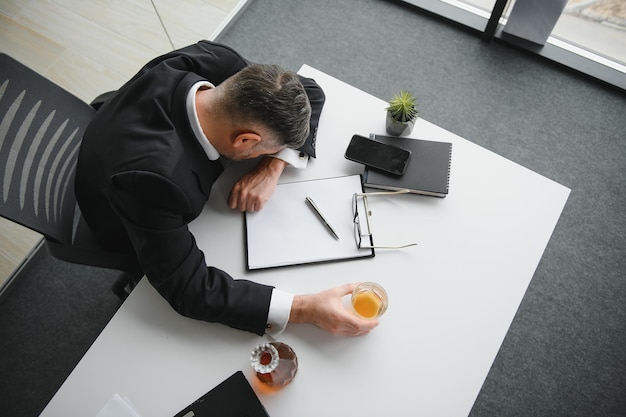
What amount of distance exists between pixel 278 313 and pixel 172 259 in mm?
270

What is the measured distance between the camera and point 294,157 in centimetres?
125

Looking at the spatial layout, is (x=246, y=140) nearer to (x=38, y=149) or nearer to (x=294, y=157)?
(x=294, y=157)

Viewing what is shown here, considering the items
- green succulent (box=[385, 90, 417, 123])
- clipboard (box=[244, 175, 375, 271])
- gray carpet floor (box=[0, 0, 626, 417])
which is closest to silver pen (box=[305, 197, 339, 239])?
clipboard (box=[244, 175, 375, 271])

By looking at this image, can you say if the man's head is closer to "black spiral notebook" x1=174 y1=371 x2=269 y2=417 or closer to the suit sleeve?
the suit sleeve

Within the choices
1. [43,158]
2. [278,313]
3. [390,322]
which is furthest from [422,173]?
[43,158]

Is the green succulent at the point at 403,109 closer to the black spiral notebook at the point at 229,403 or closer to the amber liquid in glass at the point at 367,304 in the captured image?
the amber liquid in glass at the point at 367,304

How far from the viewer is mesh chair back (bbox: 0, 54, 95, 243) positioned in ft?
3.63

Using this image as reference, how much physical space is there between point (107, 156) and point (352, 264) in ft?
2.12

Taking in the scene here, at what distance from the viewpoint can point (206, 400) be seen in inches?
38.4

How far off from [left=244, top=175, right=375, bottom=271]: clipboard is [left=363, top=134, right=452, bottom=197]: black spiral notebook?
0.19 ft

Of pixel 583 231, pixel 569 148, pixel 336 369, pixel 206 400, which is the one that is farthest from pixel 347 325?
pixel 569 148

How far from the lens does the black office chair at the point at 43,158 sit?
1111 mm

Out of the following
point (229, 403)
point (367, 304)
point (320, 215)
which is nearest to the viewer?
point (229, 403)

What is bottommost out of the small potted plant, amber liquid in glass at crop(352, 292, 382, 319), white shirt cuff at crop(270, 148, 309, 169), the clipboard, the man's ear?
amber liquid in glass at crop(352, 292, 382, 319)
